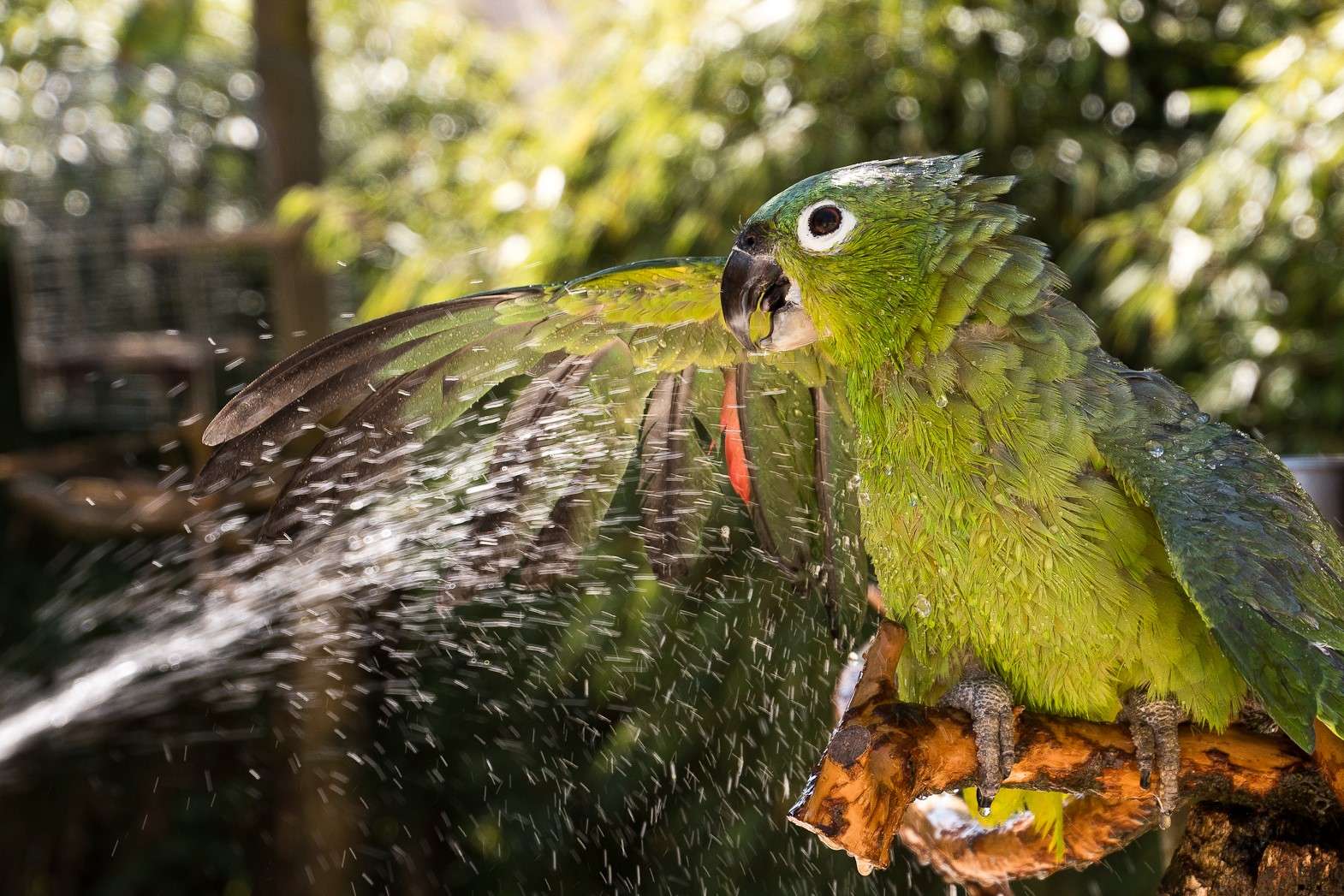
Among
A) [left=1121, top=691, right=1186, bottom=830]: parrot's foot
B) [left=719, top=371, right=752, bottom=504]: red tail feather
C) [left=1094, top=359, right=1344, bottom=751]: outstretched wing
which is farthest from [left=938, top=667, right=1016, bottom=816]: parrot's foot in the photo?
[left=719, top=371, right=752, bottom=504]: red tail feather

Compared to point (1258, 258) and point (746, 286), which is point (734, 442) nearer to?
point (746, 286)

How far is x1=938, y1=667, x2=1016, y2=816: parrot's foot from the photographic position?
4.32ft

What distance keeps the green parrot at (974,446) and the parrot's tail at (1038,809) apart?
181 mm

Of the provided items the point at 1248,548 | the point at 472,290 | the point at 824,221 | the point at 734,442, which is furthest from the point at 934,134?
the point at 1248,548

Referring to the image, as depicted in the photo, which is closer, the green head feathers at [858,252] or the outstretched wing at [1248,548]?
the outstretched wing at [1248,548]

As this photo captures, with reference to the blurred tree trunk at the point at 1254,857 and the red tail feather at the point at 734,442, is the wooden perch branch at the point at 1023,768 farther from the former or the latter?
the red tail feather at the point at 734,442

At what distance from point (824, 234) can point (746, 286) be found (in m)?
0.11

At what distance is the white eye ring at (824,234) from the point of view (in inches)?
55.3

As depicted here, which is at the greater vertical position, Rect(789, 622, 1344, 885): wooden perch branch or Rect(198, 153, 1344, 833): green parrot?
Rect(198, 153, 1344, 833): green parrot

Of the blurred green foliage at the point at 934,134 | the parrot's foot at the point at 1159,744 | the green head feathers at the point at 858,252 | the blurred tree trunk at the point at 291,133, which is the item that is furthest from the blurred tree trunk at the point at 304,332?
the parrot's foot at the point at 1159,744

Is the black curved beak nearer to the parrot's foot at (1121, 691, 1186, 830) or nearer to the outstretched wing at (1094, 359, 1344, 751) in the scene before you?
the outstretched wing at (1094, 359, 1344, 751)

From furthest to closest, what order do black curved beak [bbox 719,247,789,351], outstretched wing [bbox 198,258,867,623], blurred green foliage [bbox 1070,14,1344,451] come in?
blurred green foliage [bbox 1070,14,1344,451], outstretched wing [bbox 198,258,867,623], black curved beak [bbox 719,247,789,351]

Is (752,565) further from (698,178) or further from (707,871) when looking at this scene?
(707,871)

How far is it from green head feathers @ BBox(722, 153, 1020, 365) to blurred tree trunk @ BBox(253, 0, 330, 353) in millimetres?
2517
